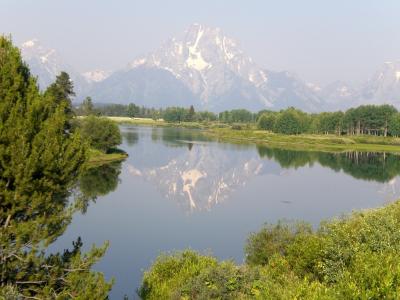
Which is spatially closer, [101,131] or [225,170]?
[101,131]

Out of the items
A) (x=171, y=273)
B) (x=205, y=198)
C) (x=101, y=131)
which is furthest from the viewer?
(x=101, y=131)

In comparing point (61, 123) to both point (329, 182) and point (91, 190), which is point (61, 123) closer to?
point (91, 190)

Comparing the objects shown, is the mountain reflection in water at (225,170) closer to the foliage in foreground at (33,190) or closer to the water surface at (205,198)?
the water surface at (205,198)

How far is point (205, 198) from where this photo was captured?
107375 millimetres

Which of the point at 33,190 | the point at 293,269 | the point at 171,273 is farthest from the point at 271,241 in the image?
the point at 33,190

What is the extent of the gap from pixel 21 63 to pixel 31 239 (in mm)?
10446

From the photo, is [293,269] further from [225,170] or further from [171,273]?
[225,170]

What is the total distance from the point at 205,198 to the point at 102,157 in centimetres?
5056

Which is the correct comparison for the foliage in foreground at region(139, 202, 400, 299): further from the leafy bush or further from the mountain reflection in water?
the leafy bush

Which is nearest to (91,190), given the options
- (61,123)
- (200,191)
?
(200,191)

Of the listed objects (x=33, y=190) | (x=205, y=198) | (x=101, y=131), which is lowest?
(x=205, y=198)

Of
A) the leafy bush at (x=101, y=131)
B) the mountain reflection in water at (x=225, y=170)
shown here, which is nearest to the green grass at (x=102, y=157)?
the leafy bush at (x=101, y=131)

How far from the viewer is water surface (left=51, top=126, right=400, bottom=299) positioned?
218 feet

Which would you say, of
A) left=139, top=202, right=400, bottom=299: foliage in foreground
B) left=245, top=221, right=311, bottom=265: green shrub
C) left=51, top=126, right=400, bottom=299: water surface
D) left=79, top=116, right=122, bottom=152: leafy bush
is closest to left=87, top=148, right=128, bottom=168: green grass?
left=79, top=116, right=122, bottom=152: leafy bush
